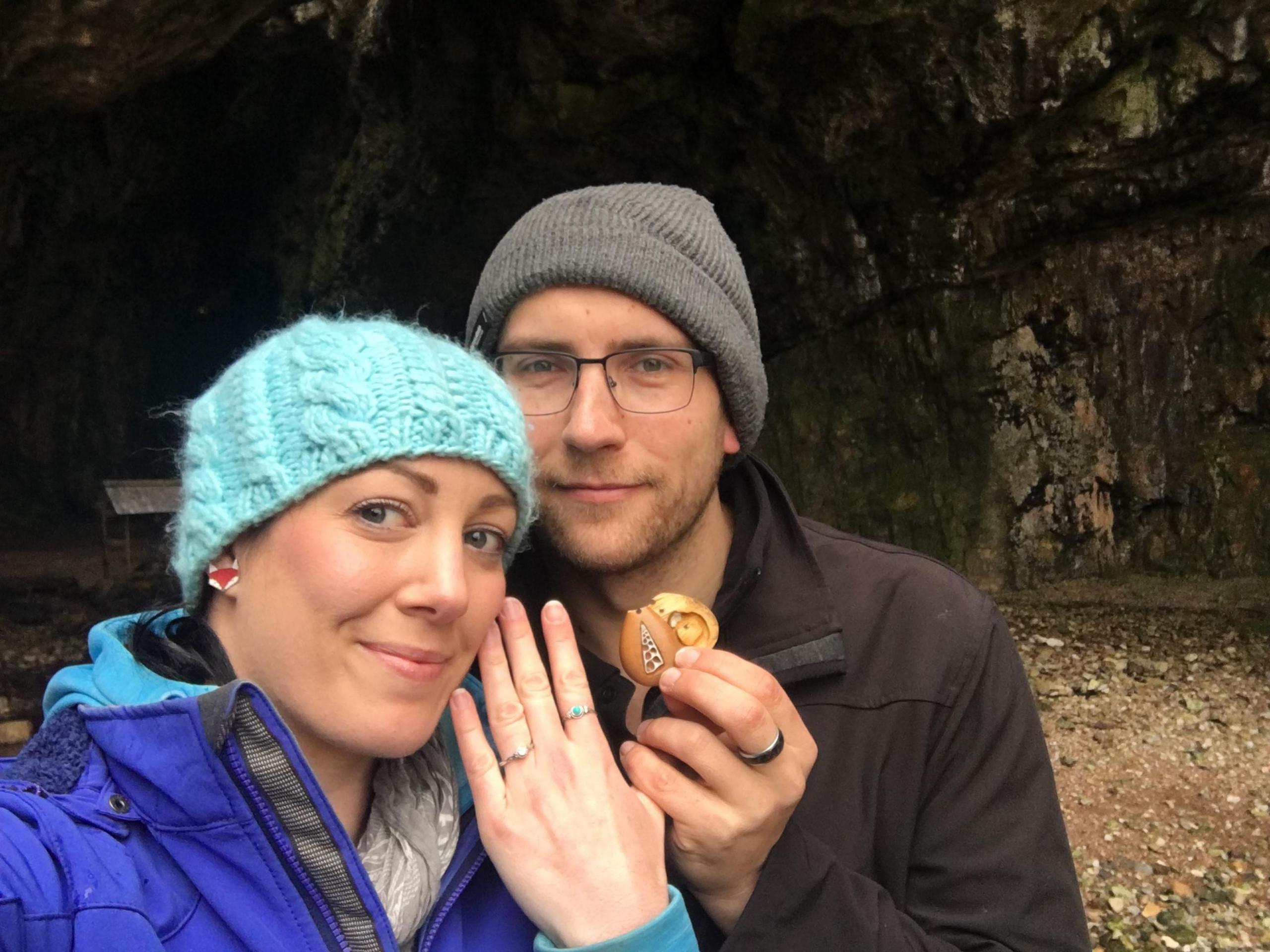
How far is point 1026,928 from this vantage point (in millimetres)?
1817

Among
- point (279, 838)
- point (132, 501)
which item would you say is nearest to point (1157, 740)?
point (279, 838)

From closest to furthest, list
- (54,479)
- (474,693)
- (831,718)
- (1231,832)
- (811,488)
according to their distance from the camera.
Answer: (474,693) < (831,718) < (1231,832) < (811,488) < (54,479)

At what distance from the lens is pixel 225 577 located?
1.54 meters

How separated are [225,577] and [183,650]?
0.44 ft

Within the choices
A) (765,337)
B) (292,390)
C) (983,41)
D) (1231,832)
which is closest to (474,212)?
(765,337)

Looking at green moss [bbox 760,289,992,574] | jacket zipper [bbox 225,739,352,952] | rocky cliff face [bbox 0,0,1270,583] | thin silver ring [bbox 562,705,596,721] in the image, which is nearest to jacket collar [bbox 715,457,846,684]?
thin silver ring [bbox 562,705,596,721]

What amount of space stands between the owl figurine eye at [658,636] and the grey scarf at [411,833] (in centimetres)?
41

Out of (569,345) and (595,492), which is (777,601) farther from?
(569,345)

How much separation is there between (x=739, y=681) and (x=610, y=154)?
8.94m

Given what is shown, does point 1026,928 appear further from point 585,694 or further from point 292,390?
point 292,390

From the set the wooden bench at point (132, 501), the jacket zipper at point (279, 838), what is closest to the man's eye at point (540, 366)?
the jacket zipper at point (279, 838)

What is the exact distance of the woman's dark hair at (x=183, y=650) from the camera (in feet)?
4.93

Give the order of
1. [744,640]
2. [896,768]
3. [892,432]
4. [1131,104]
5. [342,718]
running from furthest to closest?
1. [892,432]
2. [1131,104]
3. [744,640]
4. [896,768]
5. [342,718]

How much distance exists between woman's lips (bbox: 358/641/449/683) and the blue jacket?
17cm
